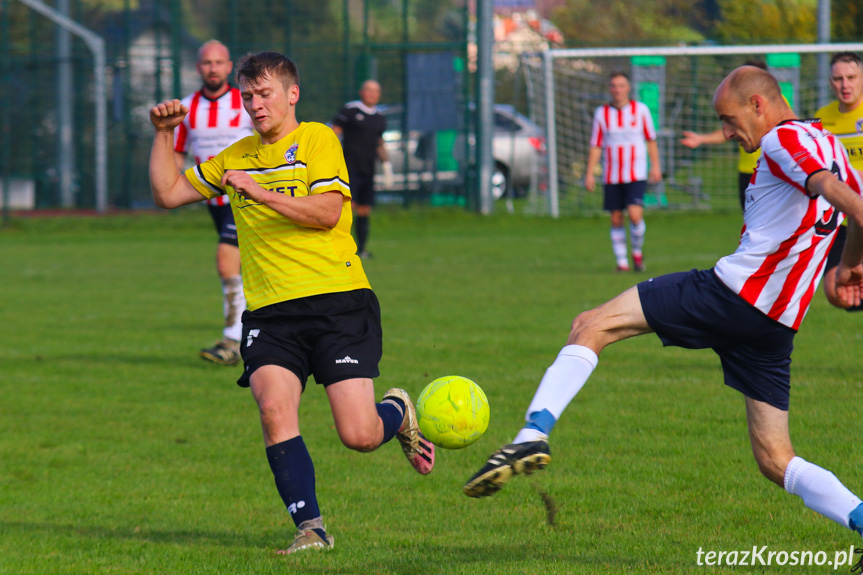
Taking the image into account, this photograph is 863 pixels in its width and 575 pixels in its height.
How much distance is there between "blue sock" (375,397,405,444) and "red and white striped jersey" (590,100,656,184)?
31.5 ft

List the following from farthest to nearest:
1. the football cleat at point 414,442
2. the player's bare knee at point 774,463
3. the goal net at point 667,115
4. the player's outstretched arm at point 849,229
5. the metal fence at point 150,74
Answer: the metal fence at point 150,74
the goal net at point 667,115
the football cleat at point 414,442
the player's bare knee at point 774,463
the player's outstretched arm at point 849,229

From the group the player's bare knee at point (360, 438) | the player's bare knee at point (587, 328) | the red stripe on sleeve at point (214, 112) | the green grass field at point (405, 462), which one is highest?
the red stripe on sleeve at point (214, 112)

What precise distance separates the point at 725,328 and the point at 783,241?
14.5 inches

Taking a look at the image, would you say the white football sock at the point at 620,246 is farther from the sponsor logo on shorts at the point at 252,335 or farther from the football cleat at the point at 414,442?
the sponsor logo on shorts at the point at 252,335

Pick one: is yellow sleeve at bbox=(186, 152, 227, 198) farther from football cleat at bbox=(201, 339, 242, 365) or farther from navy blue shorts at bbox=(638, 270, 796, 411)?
football cleat at bbox=(201, 339, 242, 365)

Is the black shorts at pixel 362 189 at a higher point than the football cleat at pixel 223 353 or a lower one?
higher

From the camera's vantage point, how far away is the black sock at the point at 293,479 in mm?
4449

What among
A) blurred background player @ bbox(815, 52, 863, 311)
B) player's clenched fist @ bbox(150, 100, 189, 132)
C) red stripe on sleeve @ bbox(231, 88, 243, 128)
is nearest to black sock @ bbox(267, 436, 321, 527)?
player's clenched fist @ bbox(150, 100, 189, 132)

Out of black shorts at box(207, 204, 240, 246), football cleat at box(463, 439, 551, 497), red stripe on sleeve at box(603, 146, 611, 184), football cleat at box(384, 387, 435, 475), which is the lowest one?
football cleat at box(384, 387, 435, 475)

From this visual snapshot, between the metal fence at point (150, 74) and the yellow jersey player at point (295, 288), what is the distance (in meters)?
18.6

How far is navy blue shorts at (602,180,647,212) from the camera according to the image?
561 inches

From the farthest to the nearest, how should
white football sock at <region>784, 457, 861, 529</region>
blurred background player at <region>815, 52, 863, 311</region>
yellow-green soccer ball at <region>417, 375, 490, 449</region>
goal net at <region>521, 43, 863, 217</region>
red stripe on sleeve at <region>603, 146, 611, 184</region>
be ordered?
1. goal net at <region>521, 43, 863, 217</region>
2. red stripe on sleeve at <region>603, 146, 611, 184</region>
3. blurred background player at <region>815, 52, 863, 311</region>
4. yellow-green soccer ball at <region>417, 375, 490, 449</region>
5. white football sock at <region>784, 457, 861, 529</region>

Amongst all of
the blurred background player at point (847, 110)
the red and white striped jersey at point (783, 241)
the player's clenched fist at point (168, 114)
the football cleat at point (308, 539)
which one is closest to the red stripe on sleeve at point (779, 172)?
the red and white striped jersey at point (783, 241)

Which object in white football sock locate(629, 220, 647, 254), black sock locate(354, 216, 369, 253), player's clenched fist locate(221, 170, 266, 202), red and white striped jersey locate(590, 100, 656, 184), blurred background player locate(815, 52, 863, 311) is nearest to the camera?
player's clenched fist locate(221, 170, 266, 202)
